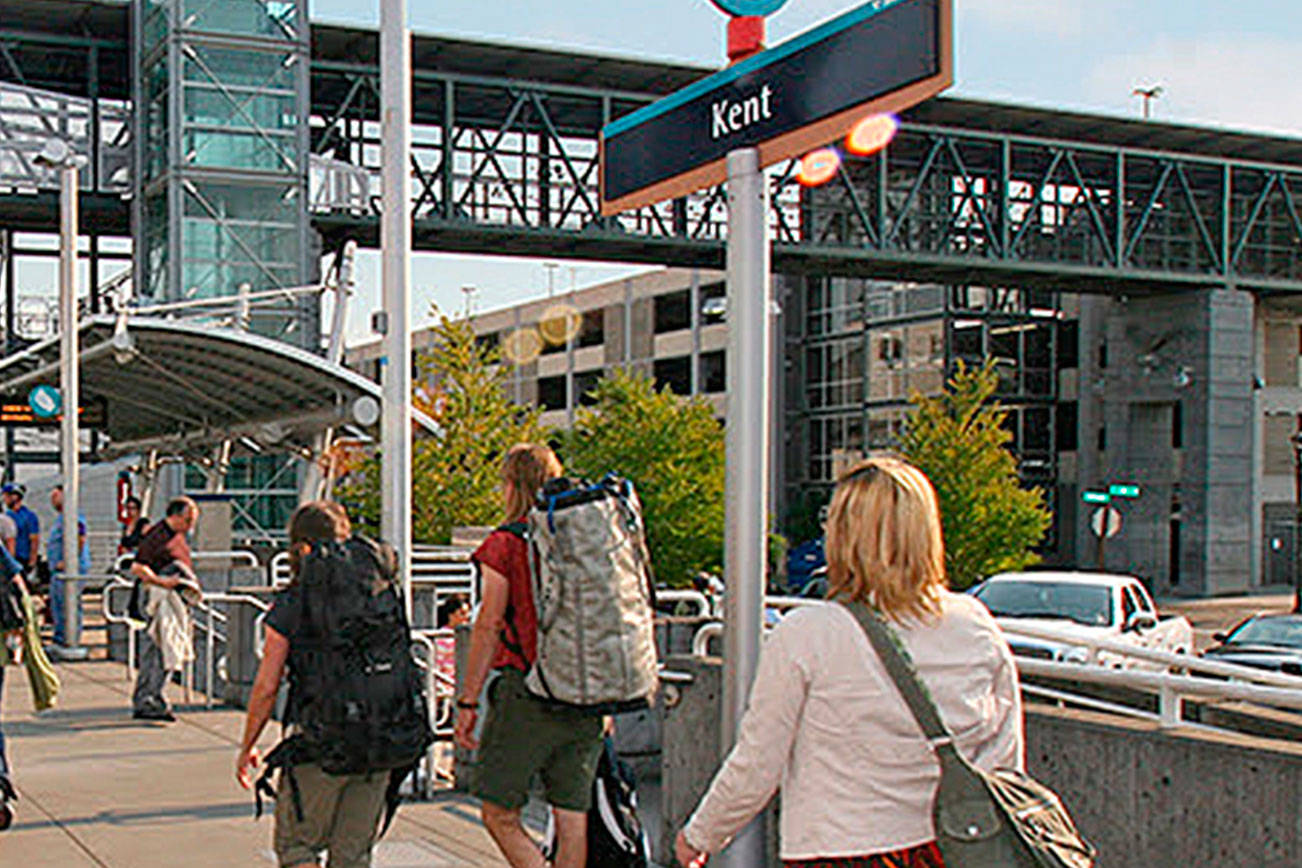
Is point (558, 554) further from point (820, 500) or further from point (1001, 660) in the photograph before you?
point (820, 500)

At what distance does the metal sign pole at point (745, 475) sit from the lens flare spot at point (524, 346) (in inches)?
3408

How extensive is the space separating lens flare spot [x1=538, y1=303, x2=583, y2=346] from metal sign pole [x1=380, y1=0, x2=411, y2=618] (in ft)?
254

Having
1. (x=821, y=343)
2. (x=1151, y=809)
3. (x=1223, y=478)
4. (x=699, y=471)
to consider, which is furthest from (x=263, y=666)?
(x=821, y=343)

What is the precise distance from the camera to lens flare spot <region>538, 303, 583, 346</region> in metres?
87.4

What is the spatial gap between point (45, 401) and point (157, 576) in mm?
9008

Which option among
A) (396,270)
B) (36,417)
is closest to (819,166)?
(396,270)

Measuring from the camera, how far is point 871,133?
4.11m

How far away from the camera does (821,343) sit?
68938 millimetres

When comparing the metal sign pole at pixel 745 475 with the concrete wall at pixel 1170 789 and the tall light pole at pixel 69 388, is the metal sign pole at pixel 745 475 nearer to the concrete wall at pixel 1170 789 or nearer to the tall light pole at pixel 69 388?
the concrete wall at pixel 1170 789

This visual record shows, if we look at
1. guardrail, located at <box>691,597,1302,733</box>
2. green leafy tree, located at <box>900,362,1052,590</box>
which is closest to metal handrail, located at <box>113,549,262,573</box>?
guardrail, located at <box>691,597,1302,733</box>

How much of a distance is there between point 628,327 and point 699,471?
32.0 metres

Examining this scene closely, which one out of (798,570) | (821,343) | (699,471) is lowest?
(798,570)

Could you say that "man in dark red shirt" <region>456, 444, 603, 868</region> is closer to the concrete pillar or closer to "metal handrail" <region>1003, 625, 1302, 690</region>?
"metal handrail" <region>1003, 625, 1302, 690</region>

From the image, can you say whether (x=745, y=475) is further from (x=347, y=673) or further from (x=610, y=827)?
(x=610, y=827)
